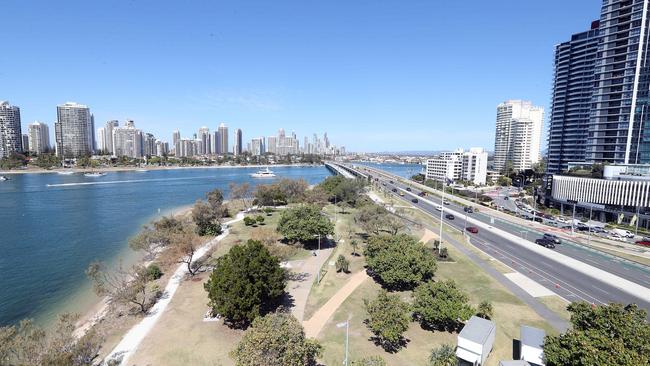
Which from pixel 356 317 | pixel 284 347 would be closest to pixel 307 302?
pixel 356 317

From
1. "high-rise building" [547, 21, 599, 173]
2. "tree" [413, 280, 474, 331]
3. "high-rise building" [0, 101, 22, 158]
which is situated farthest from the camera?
"high-rise building" [0, 101, 22, 158]

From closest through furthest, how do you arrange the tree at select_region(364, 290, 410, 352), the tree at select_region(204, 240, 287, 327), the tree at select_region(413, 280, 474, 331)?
the tree at select_region(364, 290, 410, 352), the tree at select_region(413, 280, 474, 331), the tree at select_region(204, 240, 287, 327)

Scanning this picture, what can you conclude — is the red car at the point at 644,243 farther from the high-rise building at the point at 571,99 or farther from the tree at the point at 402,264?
the high-rise building at the point at 571,99

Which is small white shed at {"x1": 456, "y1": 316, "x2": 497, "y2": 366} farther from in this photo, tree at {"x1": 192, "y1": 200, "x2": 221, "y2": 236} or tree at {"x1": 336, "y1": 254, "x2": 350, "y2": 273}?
tree at {"x1": 192, "y1": 200, "x2": 221, "y2": 236}

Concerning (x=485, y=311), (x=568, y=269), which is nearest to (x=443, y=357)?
(x=485, y=311)

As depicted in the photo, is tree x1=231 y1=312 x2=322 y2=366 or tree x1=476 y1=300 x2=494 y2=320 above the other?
tree x1=231 y1=312 x2=322 y2=366

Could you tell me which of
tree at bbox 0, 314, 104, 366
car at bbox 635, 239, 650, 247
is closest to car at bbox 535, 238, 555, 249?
car at bbox 635, 239, 650, 247

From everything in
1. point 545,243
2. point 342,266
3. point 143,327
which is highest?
point 342,266

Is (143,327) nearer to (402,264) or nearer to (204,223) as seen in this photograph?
(402,264)

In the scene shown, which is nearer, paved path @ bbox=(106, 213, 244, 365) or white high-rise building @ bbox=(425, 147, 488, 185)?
paved path @ bbox=(106, 213, 244, 365)
